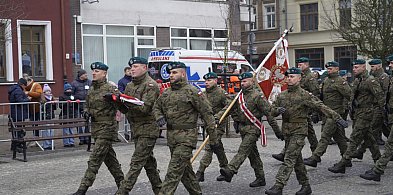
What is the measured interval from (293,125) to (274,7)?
1631 inches

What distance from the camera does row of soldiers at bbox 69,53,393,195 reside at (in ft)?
27.1

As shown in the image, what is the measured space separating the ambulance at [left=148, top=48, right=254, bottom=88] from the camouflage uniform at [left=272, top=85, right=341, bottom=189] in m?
14.4

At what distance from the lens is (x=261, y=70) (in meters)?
11.9

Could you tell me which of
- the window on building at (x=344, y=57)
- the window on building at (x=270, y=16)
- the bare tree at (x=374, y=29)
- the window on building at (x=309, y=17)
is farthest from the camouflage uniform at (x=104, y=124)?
the window on building at (x=270, y=16)

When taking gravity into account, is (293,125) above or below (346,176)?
above

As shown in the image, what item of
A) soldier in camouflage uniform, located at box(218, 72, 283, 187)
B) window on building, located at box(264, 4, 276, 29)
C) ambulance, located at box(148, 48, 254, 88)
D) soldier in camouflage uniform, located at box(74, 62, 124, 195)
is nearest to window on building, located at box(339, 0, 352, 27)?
ambulance, located at box(148, 48, 254, 88)

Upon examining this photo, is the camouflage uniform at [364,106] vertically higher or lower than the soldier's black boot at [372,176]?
higher

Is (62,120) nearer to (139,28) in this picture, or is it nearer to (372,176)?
(372,176)

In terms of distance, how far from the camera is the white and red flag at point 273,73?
12.0 meters

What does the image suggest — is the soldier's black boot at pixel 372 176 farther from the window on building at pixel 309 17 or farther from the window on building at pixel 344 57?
the window on building at pixel 309 17

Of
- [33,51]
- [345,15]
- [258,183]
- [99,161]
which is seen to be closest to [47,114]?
[99,161]

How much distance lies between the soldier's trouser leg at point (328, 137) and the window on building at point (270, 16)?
38246 mm

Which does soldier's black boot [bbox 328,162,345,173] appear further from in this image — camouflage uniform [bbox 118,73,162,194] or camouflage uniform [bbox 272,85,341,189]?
camouflage uniform [bbox 118,73,162,194]

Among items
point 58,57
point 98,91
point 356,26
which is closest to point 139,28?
point 58,57
